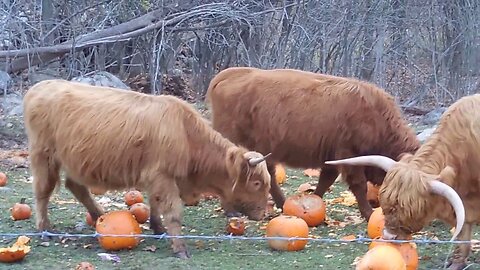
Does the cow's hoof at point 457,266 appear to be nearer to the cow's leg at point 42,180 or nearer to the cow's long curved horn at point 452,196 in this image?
the cow's long curved horn at point 452,196

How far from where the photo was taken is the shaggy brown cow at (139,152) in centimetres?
686

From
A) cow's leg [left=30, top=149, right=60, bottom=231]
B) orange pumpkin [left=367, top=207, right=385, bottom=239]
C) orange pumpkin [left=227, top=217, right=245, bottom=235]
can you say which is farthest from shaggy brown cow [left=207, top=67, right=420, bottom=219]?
cow's leg [left=30, top=149, right=60, bottom=231]

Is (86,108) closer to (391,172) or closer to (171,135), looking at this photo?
(171,135)

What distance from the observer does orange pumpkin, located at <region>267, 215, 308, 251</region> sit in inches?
272

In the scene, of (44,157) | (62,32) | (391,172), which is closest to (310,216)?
(391,172)

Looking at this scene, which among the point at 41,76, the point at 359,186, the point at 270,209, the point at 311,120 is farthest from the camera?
the point at 41,76

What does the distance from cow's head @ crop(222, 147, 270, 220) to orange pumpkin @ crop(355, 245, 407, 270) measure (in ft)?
4.79

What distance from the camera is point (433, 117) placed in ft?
46.3

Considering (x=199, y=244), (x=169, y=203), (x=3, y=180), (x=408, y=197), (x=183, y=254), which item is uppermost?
(x=408, y=197)

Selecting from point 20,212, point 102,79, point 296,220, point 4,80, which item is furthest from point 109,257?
point 102,79

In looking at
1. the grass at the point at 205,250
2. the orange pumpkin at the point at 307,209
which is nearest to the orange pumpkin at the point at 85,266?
the grass at the point at 205,250

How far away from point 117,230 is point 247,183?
3.69ft

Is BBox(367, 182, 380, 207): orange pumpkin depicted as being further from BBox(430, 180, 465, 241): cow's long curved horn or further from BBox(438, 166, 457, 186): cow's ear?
BBox(430, 180, 465, 241): cow's long curved horn

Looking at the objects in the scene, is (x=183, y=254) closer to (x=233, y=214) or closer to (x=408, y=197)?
(x=233, y=214)
